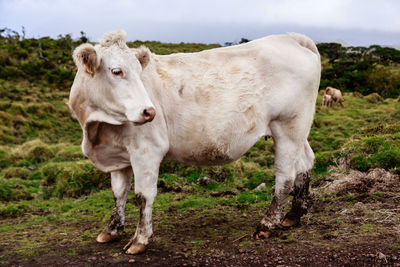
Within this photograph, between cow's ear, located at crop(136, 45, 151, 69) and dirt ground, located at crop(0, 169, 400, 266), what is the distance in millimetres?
2336

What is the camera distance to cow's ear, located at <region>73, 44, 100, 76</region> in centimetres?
446

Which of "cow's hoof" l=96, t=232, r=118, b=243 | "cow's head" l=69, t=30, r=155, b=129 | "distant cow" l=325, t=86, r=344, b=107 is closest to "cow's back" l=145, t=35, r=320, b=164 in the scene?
"cow's head" l=69, t=30, r=155, b=129

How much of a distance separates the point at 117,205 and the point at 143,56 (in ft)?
6.83

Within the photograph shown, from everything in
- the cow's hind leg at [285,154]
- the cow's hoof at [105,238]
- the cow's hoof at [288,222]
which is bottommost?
the cow's hoof at [105,238]

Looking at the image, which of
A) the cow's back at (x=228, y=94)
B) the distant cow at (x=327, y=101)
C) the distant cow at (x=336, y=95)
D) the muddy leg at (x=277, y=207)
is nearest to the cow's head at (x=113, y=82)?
the cow's back at (x=228, y=94)

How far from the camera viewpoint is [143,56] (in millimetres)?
4805

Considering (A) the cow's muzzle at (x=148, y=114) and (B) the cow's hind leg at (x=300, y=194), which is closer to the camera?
(A) the cow's muzzle at (x=148, y=114)

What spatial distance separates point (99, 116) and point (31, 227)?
289 centimetres

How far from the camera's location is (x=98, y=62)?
14.9 feet

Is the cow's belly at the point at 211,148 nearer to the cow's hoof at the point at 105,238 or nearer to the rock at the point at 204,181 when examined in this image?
the cow's hoof at the point at 105,238

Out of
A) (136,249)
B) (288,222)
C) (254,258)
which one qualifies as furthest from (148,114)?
(288,222)

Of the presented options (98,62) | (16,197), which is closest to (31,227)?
(16,197)

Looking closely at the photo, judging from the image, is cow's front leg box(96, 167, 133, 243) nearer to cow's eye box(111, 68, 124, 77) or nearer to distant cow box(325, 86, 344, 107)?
cow's eye box(111, 68, 124, 77)

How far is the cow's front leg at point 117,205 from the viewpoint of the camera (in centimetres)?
545
